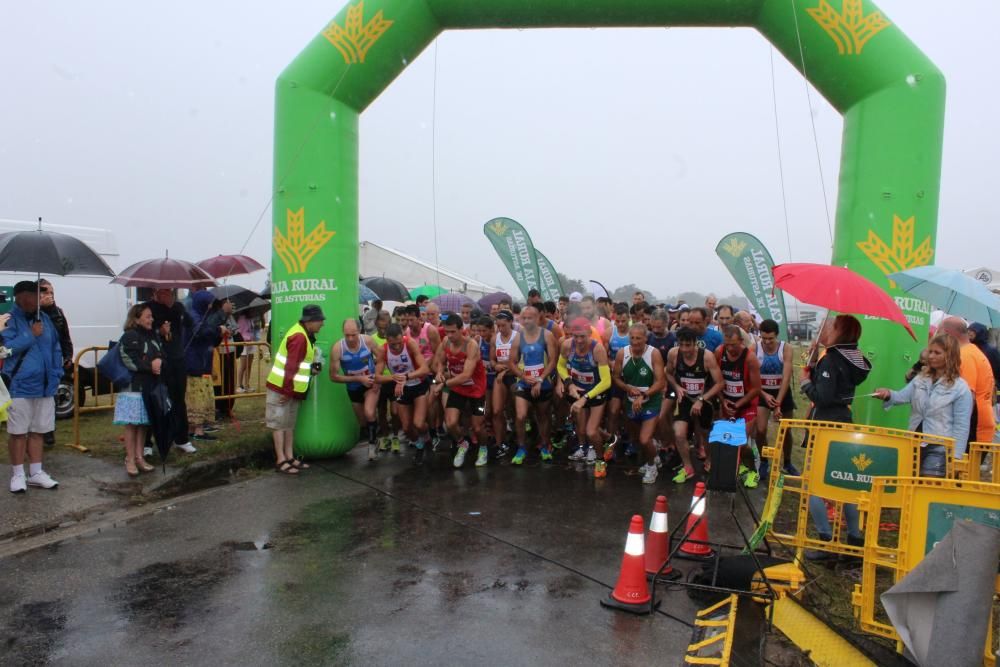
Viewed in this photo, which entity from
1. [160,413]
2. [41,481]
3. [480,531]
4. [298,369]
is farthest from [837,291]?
[41,481]

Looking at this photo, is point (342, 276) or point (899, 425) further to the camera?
point (342, 276)

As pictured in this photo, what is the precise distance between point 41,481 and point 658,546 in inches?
216

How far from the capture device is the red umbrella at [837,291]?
541 centimetres

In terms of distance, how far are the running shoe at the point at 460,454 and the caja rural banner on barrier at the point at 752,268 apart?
656cm

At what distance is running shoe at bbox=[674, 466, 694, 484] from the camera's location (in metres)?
7.74

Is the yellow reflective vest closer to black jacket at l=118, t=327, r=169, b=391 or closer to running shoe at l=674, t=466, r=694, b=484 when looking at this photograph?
black jacket at l=118, t=327, r=169, b=391

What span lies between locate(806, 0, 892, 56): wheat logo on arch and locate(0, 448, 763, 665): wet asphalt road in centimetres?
473

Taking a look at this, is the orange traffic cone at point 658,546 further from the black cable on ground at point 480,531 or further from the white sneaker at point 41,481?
the white sneaker at point 41,481

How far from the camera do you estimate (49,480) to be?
666 cm

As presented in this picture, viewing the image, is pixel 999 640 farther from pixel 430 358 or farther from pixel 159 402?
pixel 159 402

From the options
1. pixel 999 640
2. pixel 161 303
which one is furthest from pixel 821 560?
pixel 161 303

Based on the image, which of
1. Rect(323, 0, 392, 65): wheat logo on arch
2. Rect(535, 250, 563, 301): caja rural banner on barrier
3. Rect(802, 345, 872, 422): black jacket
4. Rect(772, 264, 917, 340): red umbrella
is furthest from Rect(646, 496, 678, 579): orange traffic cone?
Rect(535, 250, 563, 301): caja rural banner on barrier

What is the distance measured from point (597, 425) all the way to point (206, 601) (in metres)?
4.73

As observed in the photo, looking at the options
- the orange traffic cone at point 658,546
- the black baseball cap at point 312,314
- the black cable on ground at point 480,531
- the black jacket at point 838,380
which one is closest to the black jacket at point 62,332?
the black baseball cap at point 312,314
